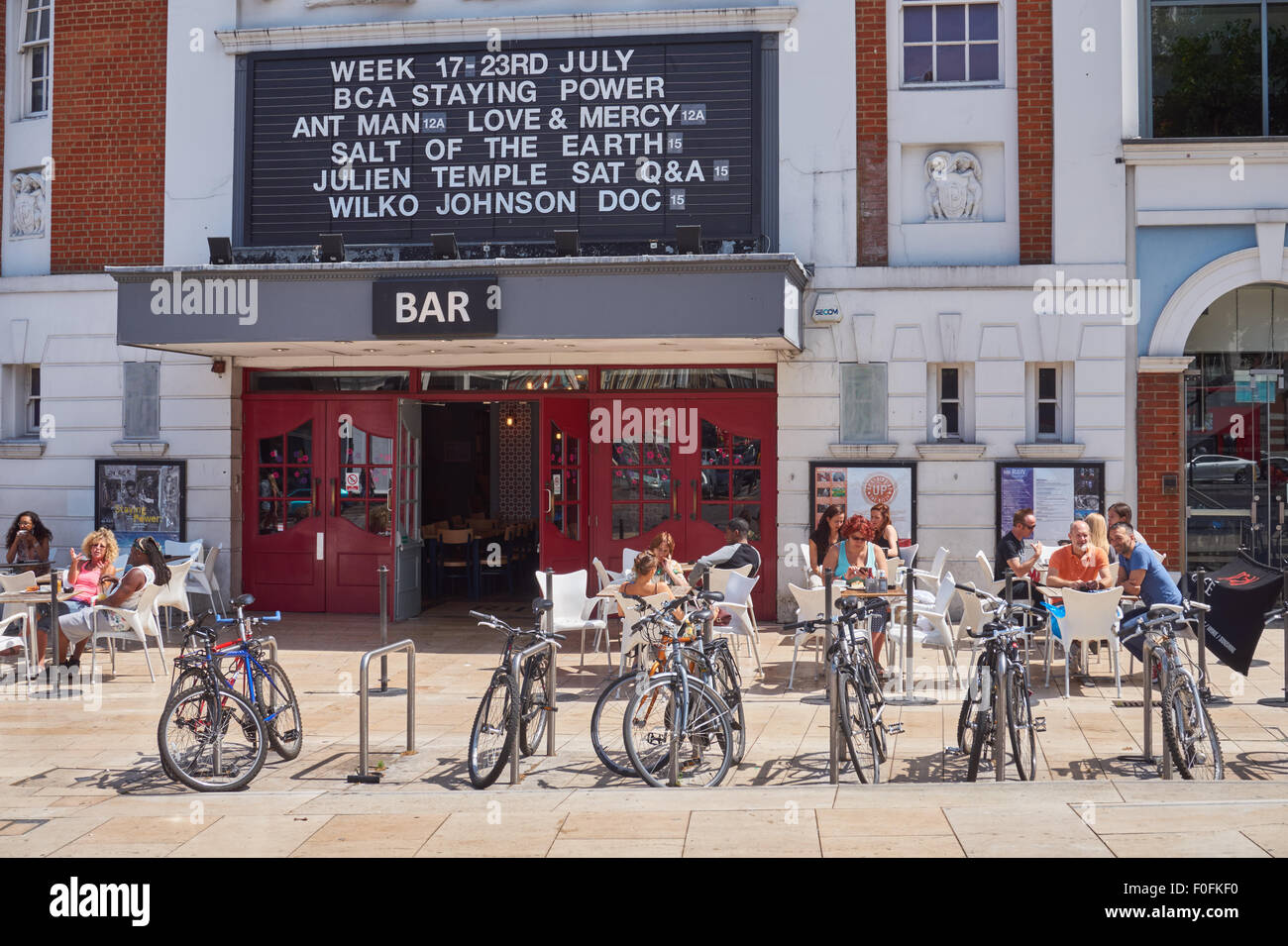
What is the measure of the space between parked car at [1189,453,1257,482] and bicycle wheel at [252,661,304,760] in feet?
35.1

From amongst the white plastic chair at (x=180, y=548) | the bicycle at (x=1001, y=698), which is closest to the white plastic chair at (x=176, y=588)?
the white plastic chair at (x=180, y=548)

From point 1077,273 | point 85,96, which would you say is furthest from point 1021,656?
point 85,96

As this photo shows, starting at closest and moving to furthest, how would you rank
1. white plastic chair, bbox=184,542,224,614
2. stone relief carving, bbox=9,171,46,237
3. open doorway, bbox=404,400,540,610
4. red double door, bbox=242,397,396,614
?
white plastic chair, bbox=184,542,224,614 < red double door, bbox=242,397,396,614 < stone relief carving, bbox=9,171,46,237 < open doorway, bbox=404,400,540,610

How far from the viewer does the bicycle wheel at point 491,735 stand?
7605mm

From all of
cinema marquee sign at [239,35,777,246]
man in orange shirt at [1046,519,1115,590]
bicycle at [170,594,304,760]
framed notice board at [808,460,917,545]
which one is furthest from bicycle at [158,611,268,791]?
cinema marquee sign at [239,35,777,246]

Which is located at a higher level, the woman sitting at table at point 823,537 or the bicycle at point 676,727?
the woman sitting at table at point 823,537

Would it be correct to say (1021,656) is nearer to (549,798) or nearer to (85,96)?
(549,798)

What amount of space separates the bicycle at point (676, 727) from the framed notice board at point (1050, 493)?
295 inches

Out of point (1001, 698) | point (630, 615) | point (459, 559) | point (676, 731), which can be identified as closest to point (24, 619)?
point (630, 615)

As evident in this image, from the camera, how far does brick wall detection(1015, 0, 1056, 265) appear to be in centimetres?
1425

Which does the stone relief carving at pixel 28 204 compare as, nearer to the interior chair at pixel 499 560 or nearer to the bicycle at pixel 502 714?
the interior chair at pixel 499 560

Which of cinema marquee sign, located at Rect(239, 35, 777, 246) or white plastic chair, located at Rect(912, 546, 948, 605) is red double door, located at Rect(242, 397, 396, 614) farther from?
white plastic chair, located at Rect(912, 546, 948, 605)

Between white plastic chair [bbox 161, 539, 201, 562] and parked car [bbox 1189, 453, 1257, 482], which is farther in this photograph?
white plastic chair [bbox 161, 539, 201, 562]

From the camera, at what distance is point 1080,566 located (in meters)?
11.2
